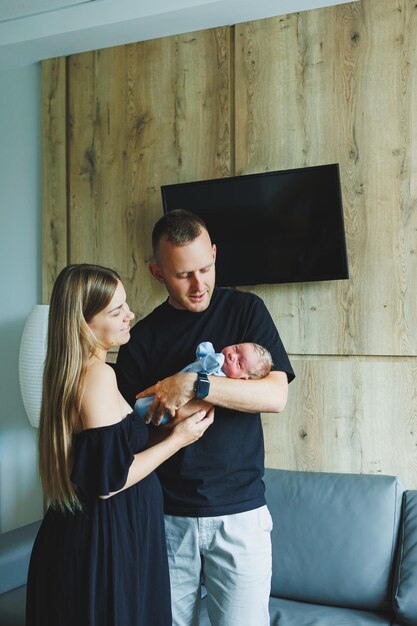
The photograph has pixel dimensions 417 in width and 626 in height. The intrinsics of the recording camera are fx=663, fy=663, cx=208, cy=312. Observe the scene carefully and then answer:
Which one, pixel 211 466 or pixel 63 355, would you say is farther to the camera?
pixel 211 466

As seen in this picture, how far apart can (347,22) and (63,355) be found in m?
2.12

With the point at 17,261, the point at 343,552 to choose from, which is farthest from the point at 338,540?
the point at 17,261

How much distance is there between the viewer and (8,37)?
3.45 metres

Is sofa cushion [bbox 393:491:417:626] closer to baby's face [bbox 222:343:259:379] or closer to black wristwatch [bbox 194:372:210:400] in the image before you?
baby's face [bbox 222:343:259:379]

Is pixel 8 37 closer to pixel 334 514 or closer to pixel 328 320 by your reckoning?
pixel 328 320

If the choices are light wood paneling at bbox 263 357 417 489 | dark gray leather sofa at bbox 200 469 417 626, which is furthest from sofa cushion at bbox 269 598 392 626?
light wood paneling at bbox 263 357 417 489

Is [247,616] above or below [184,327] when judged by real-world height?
below

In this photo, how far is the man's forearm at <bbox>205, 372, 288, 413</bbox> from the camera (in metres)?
1.73

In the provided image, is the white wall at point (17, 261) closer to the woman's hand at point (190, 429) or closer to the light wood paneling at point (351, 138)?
the light wood paneling at point (351, 138)

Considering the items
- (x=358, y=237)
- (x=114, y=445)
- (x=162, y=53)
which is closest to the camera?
(x=114, y=445)

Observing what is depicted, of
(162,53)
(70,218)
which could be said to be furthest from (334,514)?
(162,53)

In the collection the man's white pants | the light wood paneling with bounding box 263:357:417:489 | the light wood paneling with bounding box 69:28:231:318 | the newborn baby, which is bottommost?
the man's white pants

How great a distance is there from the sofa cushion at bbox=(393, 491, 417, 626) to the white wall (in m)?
2.00

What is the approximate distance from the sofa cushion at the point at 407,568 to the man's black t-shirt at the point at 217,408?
0.90 meters
